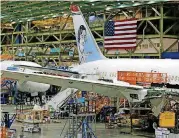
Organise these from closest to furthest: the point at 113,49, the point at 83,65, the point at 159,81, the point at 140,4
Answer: the point at 159,81
the point at 83,65
the point at 140,4
the point at 113,49

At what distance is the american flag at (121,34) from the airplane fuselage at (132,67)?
403 inches

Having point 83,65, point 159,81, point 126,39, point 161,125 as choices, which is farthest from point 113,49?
point 161,125

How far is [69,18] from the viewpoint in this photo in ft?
161

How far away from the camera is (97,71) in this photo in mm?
27531

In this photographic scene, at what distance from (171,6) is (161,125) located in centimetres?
2049

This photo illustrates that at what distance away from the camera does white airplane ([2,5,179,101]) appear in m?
20.5

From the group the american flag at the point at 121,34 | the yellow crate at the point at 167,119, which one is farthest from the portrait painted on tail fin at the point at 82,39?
the yellow crate at the point at 167,119

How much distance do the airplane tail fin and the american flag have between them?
8464mm

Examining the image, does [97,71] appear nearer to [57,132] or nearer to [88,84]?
[57,132]

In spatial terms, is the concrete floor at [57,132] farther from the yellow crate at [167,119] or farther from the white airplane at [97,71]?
the yellow crate at [167,119]

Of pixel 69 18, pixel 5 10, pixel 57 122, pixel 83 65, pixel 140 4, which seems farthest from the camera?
pixel 69 18

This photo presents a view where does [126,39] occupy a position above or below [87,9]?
below

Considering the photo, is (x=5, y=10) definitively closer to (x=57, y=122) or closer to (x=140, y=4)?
(x=140, y=4)

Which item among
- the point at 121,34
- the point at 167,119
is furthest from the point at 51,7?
the point at 167,119
